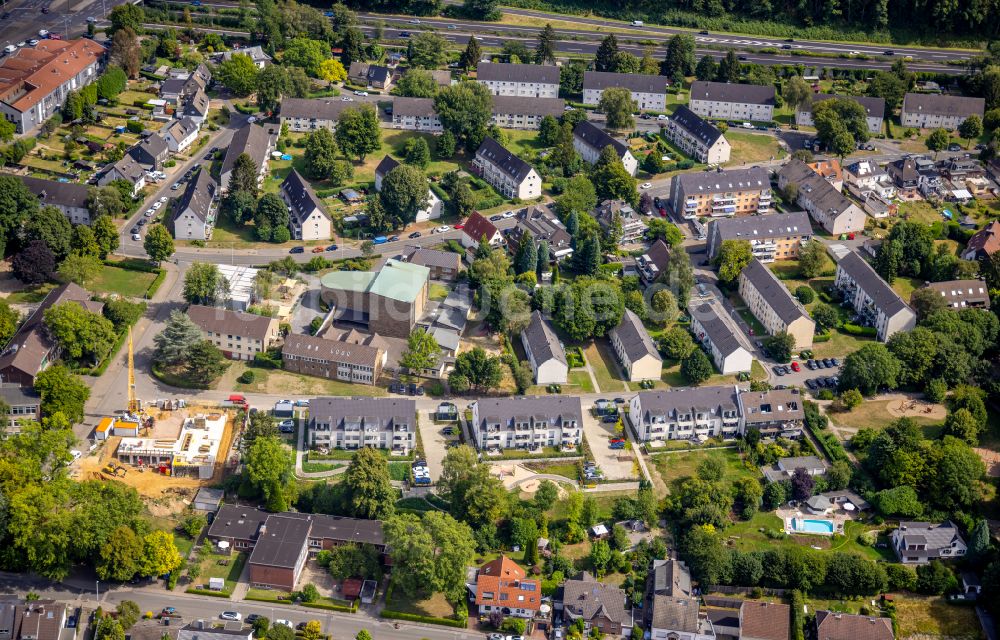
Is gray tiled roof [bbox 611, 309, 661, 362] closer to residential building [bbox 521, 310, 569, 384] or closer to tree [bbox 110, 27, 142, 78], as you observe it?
residential building [bbox 521, 310, 569, 384]

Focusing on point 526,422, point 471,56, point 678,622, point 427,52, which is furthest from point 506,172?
point 678,622

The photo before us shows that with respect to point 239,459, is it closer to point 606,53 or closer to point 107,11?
point 606,53

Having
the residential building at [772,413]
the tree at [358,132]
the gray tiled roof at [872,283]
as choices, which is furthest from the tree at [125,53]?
the residential building at [772,413]

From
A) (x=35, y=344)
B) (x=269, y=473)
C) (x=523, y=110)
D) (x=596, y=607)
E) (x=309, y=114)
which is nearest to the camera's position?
(x=596, y=607)

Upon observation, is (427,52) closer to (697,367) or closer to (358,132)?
(358,132)

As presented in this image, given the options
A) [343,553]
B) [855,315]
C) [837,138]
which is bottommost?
[343,553]

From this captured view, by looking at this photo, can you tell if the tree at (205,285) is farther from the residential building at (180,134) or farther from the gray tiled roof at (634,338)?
the gray tiled roof at (634,338)

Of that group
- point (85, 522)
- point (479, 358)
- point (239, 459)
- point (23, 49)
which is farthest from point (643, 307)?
point (23, 49)
